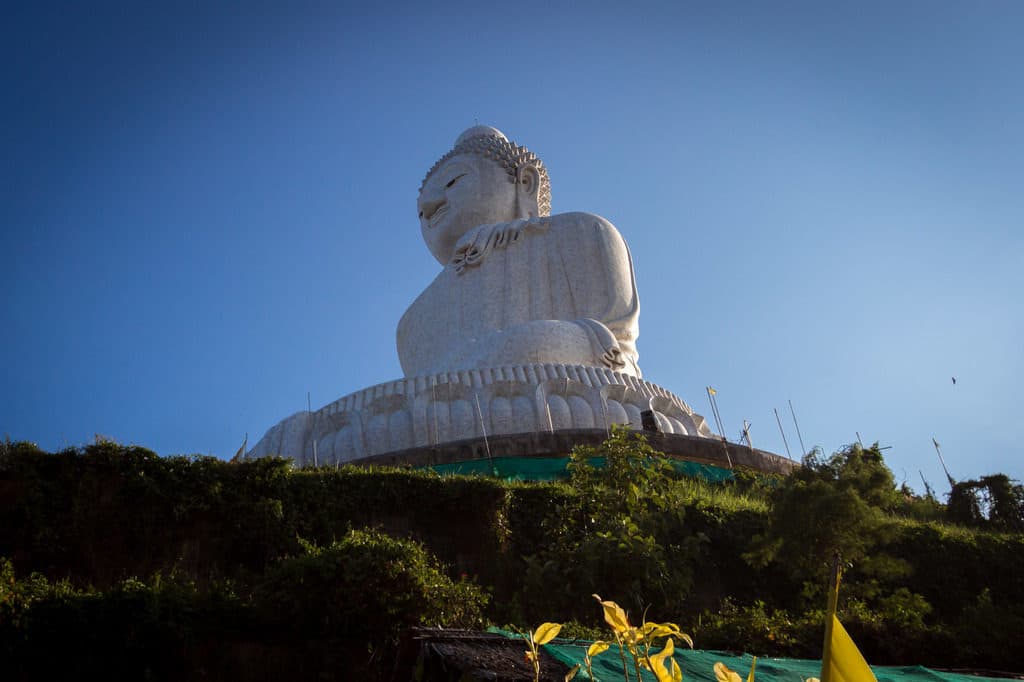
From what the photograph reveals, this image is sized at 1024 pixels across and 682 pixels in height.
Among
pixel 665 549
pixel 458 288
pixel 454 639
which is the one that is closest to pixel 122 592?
pixel 454 639

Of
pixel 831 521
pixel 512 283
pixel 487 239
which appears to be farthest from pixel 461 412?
pixel 831 521

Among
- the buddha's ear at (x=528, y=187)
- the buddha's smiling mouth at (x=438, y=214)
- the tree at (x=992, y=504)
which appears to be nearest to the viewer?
the tree at (x=992, y=504)

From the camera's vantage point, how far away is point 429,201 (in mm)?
16688

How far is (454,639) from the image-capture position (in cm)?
374

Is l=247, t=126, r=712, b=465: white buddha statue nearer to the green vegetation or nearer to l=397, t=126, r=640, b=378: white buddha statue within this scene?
l=397, t=126, r=640, b=378: white buddha statue

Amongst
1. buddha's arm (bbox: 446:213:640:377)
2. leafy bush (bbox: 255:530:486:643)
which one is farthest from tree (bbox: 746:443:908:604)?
buddha's arm (bbox: 446:213:640:377)

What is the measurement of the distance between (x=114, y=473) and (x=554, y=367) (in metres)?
6.95

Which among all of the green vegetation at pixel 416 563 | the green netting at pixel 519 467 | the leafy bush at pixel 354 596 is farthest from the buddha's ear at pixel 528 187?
the leafy bush at pixel 354 596

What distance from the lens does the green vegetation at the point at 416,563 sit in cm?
437

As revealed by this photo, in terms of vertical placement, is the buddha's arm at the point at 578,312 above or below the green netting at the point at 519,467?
above

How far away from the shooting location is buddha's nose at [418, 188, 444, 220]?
54.4ft

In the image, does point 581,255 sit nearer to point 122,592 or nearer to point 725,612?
point 725,612

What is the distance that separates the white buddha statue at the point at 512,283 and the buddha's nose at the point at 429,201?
0.17 meters

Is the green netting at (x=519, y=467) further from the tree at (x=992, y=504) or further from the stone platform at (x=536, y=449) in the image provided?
the tree at (x=992, y=504)
